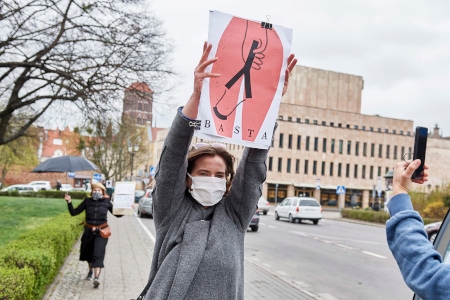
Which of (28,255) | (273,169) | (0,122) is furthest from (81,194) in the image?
(28,255)

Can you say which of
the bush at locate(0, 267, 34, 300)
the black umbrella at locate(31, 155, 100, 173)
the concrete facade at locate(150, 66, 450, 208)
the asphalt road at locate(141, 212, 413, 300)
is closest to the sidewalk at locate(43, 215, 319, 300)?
the asphalt road at locate(141, 212, 413, 300)

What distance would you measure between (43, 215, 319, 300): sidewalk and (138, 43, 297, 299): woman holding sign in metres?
5.69

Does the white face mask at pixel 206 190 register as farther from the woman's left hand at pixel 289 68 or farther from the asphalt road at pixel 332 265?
the asphalt road at pixel 332 265

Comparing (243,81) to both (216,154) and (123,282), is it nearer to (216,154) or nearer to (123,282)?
(216,154)

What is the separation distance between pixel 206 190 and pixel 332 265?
37.7ft

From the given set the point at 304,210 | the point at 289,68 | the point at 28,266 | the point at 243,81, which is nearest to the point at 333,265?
the point at 28,266

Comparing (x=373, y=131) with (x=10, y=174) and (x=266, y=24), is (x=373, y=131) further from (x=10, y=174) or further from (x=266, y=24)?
(x=266, y=24)

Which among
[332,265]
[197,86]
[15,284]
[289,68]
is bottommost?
[332,265]

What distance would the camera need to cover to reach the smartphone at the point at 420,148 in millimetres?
1967

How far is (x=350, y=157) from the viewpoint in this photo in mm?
80938

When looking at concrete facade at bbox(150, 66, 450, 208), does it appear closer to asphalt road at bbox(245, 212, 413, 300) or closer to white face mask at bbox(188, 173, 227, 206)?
asphalt road at bbox(245, 212, 413, 300)

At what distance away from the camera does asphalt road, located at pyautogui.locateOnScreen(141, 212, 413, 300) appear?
32.9 ft

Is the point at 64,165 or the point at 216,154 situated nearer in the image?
the point at 216,154

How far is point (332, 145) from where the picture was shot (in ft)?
263
